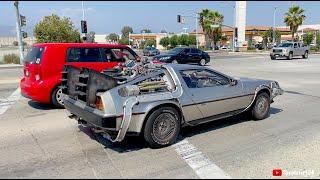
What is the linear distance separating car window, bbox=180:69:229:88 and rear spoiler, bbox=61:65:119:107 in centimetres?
133

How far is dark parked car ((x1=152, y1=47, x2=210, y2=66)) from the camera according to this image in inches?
960

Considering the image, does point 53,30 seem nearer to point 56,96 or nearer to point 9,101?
point 9,101

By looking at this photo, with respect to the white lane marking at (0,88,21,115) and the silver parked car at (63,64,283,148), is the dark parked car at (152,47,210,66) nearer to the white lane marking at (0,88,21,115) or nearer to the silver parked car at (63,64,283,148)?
the white lane marking at (0,88,21,115)

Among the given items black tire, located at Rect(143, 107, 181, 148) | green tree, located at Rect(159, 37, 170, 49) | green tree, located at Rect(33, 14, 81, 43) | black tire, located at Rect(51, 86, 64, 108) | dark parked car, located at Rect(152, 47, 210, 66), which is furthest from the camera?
green tree, located at Rect(159, 37, 170, 49)

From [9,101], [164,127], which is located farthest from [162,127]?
[9,101]

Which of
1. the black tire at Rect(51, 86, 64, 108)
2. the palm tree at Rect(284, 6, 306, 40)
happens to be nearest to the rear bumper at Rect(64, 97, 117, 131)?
the black tire at Rect(51, 86, 64, 108)

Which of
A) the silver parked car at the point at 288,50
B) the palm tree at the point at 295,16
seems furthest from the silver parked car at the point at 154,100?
the palm tree at the point at 295,16

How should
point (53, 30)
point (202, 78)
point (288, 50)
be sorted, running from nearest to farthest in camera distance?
point (202, 78) < point (288, 50) < point (53, 30)

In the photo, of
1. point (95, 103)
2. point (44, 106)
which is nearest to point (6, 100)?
point (44, 106)

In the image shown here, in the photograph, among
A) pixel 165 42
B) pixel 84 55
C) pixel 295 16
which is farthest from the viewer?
pixel 165 42

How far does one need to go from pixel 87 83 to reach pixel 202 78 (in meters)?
2.20

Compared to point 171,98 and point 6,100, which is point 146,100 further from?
point 6,100

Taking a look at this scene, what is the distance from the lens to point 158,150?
5.31 meters

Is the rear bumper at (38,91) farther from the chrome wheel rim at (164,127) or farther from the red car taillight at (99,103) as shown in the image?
the chrome wheel rim at (164,127)
